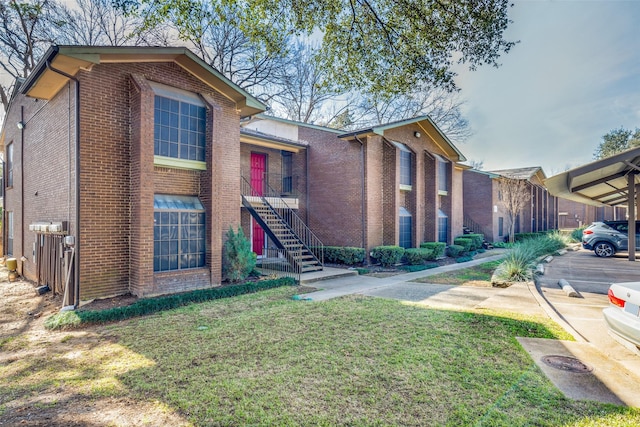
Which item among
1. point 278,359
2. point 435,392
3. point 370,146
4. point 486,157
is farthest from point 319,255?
point 486,157

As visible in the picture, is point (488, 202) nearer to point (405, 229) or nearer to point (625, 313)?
point (405, 229)

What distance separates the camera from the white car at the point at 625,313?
4188 mm

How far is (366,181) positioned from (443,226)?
25.7 ft

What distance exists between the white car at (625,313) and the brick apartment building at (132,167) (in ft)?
29.2

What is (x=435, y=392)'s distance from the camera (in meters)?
3.86

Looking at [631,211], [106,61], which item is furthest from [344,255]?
[631,211]

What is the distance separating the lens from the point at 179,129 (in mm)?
9750

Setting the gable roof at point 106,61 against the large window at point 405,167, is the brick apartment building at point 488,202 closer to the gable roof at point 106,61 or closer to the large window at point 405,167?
the large window at point 405,167

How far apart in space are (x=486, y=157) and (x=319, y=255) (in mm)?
41312

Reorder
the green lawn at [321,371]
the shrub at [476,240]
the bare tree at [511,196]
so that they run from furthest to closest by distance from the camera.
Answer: the bare tree at [511,196] < the shrub at [476,240] < the green lawn at [321,371]

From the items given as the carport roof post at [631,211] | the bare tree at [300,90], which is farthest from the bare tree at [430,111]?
the carport roof post at [631,211]

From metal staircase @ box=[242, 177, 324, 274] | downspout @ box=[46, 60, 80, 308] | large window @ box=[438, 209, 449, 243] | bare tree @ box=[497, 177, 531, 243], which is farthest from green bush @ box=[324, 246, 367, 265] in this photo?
bare tree @ box=[497, 177, 531, 243]

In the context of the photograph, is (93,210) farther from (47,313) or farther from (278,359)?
(278,359)

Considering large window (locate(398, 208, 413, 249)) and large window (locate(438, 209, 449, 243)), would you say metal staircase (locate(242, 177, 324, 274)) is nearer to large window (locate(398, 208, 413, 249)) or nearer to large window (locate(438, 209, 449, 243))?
large window (locate(398, 208, 413, 249))
